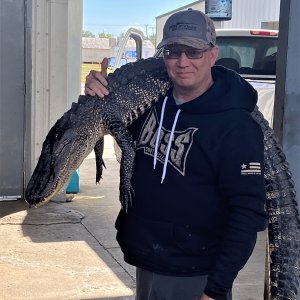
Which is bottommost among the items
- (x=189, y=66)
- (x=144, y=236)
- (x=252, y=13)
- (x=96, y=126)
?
(x=144, y=236)

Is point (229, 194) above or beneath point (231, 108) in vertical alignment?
beneath

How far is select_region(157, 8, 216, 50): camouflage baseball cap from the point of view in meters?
2.63

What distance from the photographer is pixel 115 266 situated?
5.77 metres

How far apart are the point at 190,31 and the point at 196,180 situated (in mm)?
614

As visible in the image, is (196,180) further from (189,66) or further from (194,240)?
(189,66)

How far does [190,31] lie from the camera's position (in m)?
2.65

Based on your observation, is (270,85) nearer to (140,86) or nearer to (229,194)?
(140,86)

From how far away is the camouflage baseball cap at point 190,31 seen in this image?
2.63 meters

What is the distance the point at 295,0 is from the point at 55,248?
12.7 ft

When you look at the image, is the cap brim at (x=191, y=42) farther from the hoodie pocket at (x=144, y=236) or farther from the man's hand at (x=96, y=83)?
the hoodie pocket at (x=144, y=236)

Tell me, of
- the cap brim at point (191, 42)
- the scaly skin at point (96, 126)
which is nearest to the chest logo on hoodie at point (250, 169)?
the cap brim at point (191, 42)


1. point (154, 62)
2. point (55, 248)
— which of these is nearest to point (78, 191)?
point (55, 248)

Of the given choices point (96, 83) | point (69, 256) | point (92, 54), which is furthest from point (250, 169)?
point (92, 54)

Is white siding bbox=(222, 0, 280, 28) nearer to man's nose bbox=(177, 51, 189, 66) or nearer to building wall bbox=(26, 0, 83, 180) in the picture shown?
building wall bbox=(26, 0, 83, 180)
